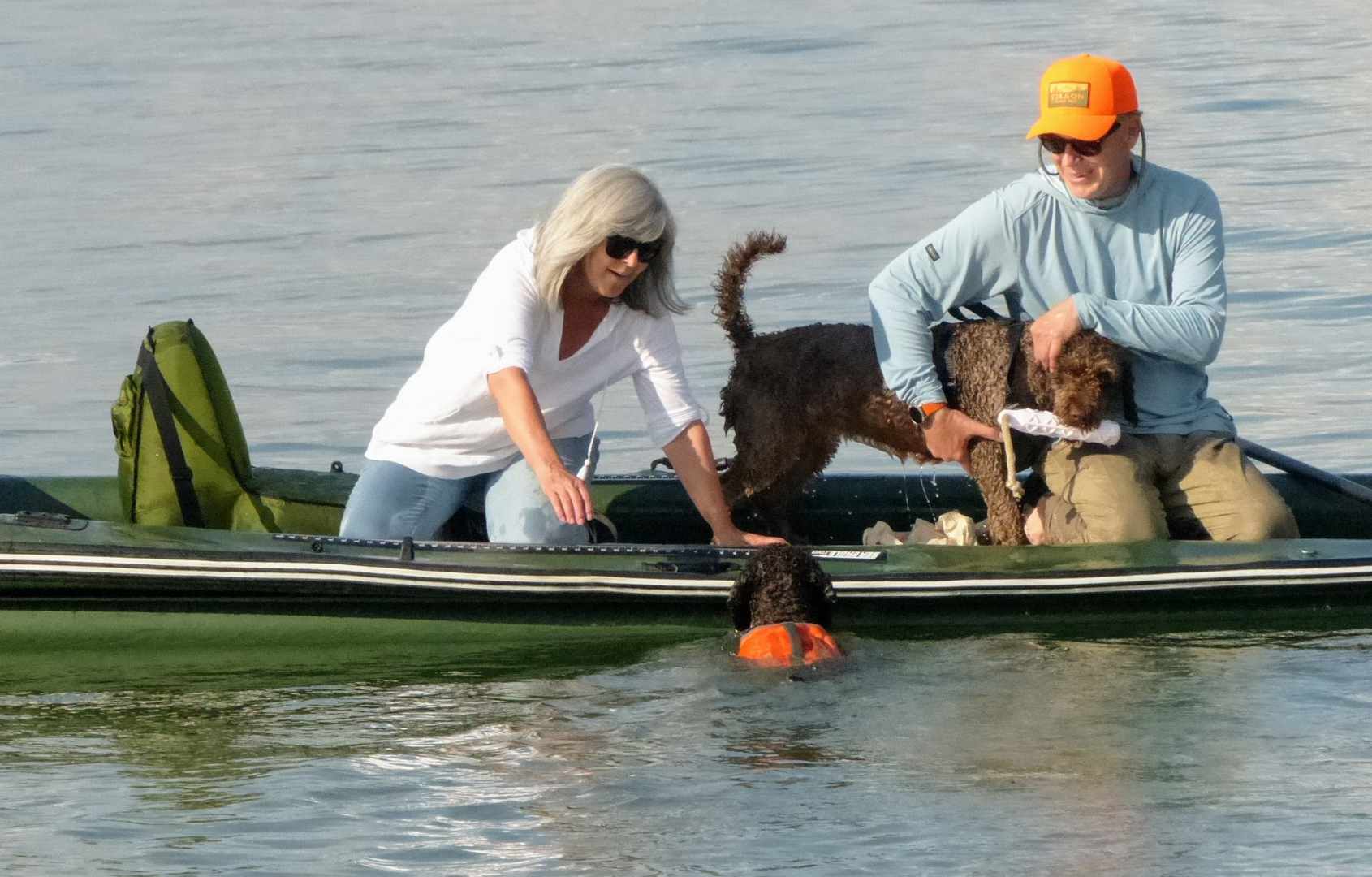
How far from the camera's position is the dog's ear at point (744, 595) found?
567 centimetres

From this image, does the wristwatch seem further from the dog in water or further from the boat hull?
the dog in water

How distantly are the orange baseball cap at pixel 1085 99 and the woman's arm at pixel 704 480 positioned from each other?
1.26 meters

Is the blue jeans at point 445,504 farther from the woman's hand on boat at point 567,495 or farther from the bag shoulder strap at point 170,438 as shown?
the bag shoulder strap at point 170,438

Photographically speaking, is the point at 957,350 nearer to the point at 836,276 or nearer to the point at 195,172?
the point at 836,276

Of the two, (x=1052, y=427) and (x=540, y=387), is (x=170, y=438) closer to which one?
(x=540, y=387)

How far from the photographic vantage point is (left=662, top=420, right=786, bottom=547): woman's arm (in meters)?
5.96

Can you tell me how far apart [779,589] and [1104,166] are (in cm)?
147

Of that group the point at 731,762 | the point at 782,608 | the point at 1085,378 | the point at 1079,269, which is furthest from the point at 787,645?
the point at 1079,269

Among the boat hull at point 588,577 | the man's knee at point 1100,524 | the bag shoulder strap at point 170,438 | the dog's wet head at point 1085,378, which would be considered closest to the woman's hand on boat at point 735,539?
the boat hull at point 588,577

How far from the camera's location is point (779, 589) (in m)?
5.60

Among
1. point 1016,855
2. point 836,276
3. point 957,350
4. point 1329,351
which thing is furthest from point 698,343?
point 1016,855

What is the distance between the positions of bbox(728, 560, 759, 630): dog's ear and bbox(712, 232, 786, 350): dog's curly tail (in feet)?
2.81

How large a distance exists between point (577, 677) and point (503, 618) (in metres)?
0.27

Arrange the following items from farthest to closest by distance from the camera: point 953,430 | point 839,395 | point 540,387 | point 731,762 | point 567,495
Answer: point 839,395
point 953,430
point 540,387
point 567,495
point 731,762
